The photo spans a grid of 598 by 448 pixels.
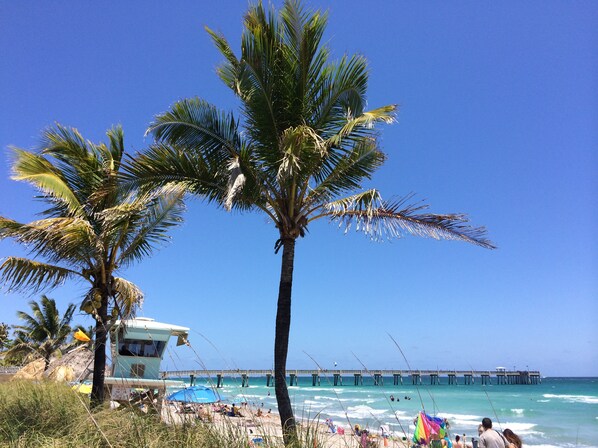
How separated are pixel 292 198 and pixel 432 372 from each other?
85850 millimetres

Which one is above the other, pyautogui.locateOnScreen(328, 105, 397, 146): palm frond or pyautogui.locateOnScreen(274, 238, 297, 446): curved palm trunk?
pyautogui.locateOnScreen(328, 105, 397, 146): palm frond

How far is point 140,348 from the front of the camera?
1475 cm

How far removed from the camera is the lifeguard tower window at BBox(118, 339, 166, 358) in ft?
47.8

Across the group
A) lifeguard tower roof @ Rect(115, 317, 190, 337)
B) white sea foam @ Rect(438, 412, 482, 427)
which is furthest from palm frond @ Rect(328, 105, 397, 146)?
white sea foam @ Rect(438, 412, 482, 427)

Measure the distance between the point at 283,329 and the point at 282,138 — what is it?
2850mm

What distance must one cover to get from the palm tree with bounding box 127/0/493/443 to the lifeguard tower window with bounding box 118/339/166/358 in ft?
27.8

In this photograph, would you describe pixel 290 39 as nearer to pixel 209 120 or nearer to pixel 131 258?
pixel 209 120

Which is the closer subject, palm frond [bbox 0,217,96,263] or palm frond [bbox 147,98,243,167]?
palm frond [bbox 147,98,243,167]

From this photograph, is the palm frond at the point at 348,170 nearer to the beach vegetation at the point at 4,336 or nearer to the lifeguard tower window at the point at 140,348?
the lifeguard tower window at the point at 140,348

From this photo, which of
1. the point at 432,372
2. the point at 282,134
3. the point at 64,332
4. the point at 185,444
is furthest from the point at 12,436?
the point at 432,372

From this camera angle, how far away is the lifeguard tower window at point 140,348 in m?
14.6

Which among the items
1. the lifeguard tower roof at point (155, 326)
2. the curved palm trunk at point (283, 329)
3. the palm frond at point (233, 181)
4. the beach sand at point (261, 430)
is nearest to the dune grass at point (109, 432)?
the beach sand at point (261, 430)

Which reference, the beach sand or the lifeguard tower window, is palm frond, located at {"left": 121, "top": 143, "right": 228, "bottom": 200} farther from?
the lifeguard tower window

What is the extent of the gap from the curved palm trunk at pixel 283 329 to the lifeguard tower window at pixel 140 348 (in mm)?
8667
